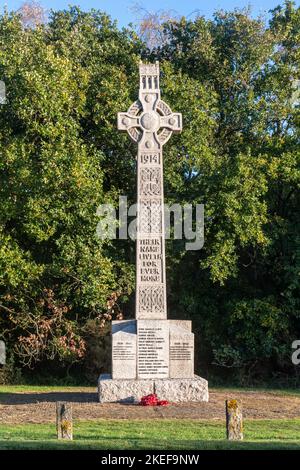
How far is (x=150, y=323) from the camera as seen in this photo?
1688cm

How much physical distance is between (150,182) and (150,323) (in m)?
2.97

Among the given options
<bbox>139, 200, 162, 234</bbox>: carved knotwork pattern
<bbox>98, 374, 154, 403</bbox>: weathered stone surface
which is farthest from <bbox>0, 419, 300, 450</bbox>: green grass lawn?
<bbox>139, 200, 162, 234</bbox>: carved knotwork pattern

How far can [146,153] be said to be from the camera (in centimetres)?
1761

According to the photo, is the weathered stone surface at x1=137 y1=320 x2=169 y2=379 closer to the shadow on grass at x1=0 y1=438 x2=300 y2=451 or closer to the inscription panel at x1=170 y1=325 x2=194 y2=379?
the inscription panel at x1=170 y1=325 x2=194 y2=379

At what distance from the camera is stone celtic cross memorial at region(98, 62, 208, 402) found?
1639 cm

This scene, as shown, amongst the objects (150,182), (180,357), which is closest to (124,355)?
(180,357)

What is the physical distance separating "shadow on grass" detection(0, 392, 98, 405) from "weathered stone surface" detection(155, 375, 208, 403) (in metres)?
1.41

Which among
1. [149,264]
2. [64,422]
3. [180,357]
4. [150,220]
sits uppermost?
[150,220]

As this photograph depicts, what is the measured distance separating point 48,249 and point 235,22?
32.3 feet

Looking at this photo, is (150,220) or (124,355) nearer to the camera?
(124,355)

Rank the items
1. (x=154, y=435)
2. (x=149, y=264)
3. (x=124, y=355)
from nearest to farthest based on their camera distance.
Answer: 1. (x=154, y=435)
2. (x=124, y=355)
3. (x=149, y=264)

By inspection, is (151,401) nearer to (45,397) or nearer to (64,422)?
(45,397)
